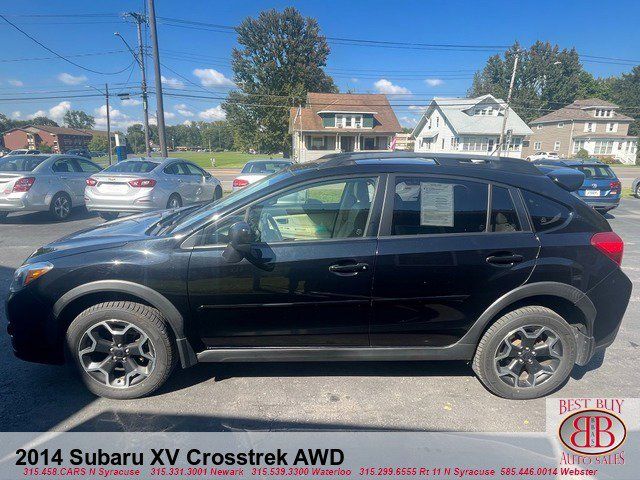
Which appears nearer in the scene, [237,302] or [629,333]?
[237,302]

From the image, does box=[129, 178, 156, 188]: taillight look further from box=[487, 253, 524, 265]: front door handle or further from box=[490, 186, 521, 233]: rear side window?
box=[487, 253, 524, 265]: front door handle

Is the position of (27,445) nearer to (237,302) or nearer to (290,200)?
(237,302)

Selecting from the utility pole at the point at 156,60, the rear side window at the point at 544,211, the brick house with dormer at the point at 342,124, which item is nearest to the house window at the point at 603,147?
the brick house with dormer at the point at 342,124

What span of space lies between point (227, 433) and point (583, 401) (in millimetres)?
2570

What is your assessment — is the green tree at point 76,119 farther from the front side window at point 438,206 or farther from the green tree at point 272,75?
the front side window at point 438,206

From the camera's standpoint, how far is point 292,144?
2079 inches

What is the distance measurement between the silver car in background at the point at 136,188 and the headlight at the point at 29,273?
627 cm

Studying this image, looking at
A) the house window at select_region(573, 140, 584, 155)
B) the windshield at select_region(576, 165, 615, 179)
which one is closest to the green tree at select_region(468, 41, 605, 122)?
the house window at select_region(573, 140, 584, 155)

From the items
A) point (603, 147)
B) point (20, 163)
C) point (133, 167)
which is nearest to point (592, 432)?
point (133, 167)

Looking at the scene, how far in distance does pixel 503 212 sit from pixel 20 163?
36.0 ft

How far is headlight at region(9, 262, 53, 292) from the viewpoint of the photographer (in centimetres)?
274

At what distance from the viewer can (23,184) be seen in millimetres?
8859

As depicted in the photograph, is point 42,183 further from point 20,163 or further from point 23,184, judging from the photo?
point 20,163

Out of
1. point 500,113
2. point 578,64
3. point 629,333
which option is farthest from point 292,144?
point 578,64
